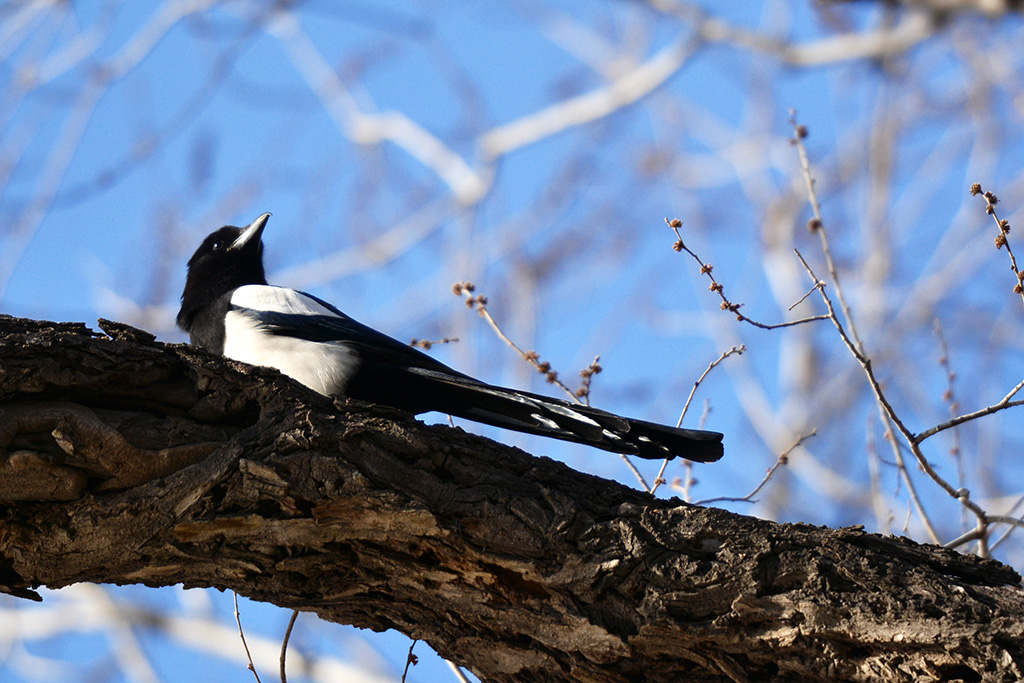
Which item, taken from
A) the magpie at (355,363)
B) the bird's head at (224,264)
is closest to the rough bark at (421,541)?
the magpie at (355,363)

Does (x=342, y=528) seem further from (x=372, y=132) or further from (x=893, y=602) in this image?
(x=372, y=132)

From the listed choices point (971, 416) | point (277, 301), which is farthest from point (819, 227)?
point (277, 301)

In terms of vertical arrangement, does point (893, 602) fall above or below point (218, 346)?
below

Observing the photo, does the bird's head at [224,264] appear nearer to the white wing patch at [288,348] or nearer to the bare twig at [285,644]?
the white wing patch at [288,348]

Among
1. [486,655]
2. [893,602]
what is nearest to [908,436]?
[893,602]

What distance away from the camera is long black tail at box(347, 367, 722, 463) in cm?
273

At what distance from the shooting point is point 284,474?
2.27m

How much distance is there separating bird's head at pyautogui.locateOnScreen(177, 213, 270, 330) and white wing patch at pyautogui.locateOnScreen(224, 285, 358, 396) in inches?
19.8

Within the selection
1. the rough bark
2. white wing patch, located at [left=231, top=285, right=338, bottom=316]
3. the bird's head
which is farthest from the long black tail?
the bird's head

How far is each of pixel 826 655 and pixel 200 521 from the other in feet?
4.73

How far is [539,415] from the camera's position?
301 centimetres

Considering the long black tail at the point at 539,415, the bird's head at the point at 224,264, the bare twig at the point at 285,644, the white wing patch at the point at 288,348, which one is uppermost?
the bird's head at the point at 224,264

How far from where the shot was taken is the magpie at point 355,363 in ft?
9.20

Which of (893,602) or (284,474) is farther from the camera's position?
(284,474)
